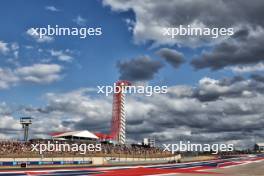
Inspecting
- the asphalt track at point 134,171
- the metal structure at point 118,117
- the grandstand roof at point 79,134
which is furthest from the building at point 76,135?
the asphalt track at point 134,171

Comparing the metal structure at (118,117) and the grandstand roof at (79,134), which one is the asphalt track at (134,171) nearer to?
the grandstand roof at (79,134)

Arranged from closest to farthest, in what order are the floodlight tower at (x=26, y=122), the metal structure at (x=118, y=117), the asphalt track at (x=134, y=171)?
the asphalt track at (x=134, y=171), the floodlight tower at (x=26, y=122), the metal structure at (x=118, y=117)

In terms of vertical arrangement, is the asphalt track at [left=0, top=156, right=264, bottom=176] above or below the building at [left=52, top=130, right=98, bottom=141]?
below

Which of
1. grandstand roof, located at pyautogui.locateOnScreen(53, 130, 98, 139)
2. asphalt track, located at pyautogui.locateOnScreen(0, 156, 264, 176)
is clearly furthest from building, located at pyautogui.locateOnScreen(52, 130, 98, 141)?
asphalt track, located at pyautogui.locateOnScreen(0, 156, 264, 176)

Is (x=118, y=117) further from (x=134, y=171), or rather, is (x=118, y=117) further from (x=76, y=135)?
(x=134, y=171)

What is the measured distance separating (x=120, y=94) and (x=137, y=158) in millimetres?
42080

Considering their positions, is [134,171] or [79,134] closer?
[134,171]

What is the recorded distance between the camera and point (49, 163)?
207 feet

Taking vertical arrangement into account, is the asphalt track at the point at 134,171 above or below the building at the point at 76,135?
below

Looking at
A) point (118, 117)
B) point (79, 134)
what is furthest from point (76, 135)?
point (118, 117)

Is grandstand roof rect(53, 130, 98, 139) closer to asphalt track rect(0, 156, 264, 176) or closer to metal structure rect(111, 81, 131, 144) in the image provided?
metal structure rect(111, 81, 131, 144)

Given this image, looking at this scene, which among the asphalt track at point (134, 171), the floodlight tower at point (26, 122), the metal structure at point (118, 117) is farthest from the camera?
the metal structure at point (118, 117)

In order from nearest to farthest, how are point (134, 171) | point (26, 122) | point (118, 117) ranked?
1. point (134, 171)
2. point (26, 122)
3. point (118, 117)

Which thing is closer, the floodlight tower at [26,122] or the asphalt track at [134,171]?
the asphalt track at [134,171]
